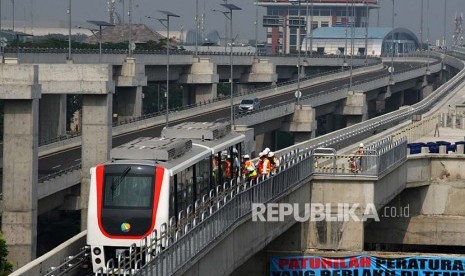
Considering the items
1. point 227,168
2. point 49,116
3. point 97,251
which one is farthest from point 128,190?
point 49,116

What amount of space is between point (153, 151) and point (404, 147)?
30.0m

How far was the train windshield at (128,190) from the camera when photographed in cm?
2909

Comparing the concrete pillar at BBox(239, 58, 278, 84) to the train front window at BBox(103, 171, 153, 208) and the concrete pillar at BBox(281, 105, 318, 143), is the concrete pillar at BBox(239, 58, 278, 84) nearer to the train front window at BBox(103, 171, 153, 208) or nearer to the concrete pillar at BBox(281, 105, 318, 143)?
the concrete pillar at BBox(281, 105, 318, 143)

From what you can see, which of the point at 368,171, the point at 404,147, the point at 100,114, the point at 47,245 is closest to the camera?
the point at 368,171

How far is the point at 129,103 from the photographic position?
116 meters

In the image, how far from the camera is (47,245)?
6588 cm

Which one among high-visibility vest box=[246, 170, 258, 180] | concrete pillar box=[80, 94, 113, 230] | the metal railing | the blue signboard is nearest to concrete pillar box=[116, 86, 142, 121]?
the metal railing

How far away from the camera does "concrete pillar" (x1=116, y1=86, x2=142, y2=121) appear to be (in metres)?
115

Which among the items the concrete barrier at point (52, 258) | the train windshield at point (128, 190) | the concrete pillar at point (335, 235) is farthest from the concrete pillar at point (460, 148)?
the train windshield at point (128, 190)

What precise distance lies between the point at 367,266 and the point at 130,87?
72759 millimetres

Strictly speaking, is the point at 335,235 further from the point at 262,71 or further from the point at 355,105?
the point at 262,71

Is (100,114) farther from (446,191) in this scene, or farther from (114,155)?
(114,155)

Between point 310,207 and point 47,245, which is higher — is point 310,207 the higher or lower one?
the higher one

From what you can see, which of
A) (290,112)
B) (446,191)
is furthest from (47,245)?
(290,112)
